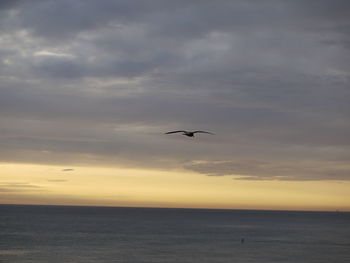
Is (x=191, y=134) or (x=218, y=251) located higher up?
(x=191, y=134)

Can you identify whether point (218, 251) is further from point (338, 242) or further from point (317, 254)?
point (338, 242)

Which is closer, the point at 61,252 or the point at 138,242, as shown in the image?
Answer: the point at 61,252

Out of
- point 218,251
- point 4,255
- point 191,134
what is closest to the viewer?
point 191,134

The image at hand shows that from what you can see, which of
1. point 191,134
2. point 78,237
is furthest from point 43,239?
point 191,134

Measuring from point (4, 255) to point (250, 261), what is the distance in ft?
175

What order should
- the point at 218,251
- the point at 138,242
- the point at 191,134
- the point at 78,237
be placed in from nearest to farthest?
the point at 191,134 → the point at 218,251 → the point at 138,242 → the point at 78,237

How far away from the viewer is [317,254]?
118 metres

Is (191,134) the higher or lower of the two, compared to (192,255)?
higher

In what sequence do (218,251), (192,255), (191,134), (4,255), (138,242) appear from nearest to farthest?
(191,134)
(4,255)
(192,255)
(218,251)
(138,242)

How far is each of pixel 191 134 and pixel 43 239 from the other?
367 feet

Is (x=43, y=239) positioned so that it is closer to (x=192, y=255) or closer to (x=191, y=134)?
(x=192, y=255)

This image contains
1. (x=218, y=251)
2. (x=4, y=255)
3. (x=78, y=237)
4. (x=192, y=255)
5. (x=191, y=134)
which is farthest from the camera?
(x=78, y=237)

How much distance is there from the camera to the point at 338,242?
486 feet

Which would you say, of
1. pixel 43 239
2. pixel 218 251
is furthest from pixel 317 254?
pixel 43 239
